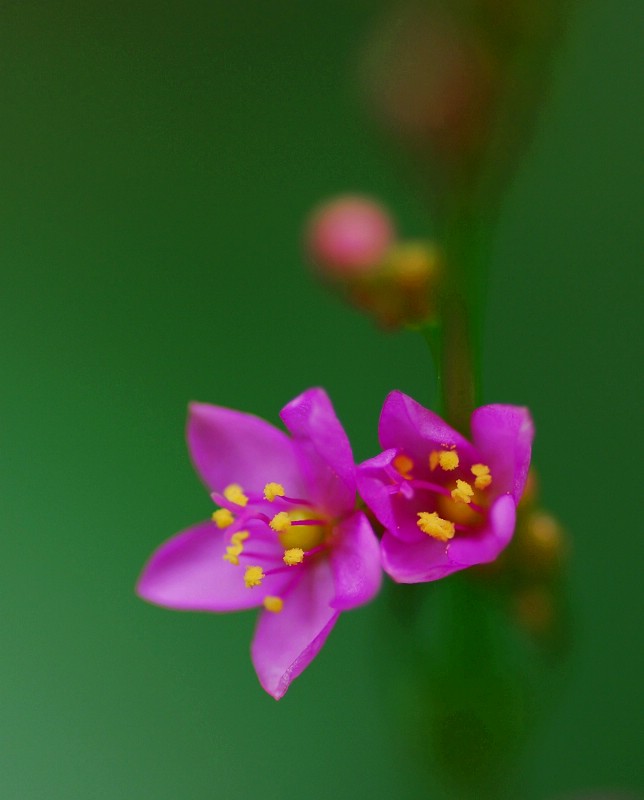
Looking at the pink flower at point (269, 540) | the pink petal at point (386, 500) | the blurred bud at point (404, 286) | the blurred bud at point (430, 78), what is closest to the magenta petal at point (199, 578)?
the pink flower at point (269, 540)

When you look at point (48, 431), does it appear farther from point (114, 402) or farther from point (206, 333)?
point (206, 333)

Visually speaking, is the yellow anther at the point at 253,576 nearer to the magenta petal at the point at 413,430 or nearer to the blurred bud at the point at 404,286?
the magenta petal at the point at 413,430

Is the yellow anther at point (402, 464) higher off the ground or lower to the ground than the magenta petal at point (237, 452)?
higher

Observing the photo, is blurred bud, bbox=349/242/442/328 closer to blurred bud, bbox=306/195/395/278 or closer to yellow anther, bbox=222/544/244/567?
blurred bud, bbox=306/195/395/278

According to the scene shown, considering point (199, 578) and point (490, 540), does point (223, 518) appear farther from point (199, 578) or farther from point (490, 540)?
point (490, 540)

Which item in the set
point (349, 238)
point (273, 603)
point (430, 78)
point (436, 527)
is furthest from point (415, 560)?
point (430, 78)

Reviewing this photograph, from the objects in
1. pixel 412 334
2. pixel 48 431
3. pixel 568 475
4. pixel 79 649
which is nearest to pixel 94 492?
pixel 48 431

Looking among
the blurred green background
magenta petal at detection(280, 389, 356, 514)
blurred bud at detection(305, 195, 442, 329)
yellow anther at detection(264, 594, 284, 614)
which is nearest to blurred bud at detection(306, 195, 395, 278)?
blurred bud at detection(305, 195, 442, 329)
